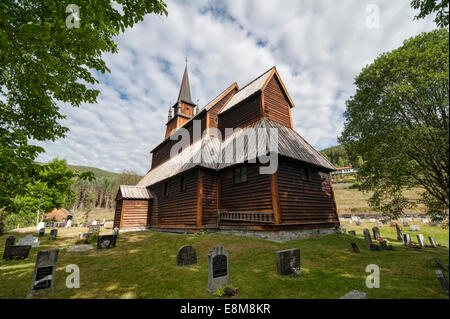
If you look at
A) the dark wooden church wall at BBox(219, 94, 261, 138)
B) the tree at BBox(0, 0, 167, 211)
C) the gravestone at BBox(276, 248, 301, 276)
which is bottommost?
the gravestone at BBox(276, 248, 301, 276)

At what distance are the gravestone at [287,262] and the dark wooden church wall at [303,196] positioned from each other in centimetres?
476

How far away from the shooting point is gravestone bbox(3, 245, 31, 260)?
30.6 ft

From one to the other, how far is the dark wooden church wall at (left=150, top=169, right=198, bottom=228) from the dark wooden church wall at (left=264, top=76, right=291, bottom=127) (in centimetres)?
817

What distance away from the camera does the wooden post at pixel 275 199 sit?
11117 millimetres

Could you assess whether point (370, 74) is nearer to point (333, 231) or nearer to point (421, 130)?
point (421, 130)

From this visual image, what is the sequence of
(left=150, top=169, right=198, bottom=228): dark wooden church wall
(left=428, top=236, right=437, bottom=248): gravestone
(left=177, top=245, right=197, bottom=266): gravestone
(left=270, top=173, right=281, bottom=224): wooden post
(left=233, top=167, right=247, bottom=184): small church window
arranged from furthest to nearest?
(left=150, top=169, right=198, bottom=228): dark wooden church wall, (left=233, top=167, right=247, bottom=184): small church window, (left=270, top=173, right=281, bottom=224): wooden post, (left=428, top=236, right=437, bottom=248): gravestone, (left=177, top=245, right=197, bottom=266): gravestone

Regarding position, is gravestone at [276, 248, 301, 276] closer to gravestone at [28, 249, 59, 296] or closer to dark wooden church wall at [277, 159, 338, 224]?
dark wooden church wall at [277, 159, 338, 224]

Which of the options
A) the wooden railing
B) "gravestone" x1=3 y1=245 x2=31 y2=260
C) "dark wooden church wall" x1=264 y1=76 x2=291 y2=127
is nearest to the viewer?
"gravestone" x1=3 y1=245 x2=31 y2=260

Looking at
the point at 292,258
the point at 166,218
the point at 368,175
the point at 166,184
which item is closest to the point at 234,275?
the point at 292,258

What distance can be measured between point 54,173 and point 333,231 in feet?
55.3

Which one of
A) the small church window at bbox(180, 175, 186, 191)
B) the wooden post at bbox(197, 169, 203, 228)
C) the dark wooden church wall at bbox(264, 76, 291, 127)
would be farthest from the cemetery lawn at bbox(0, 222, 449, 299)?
the dark wooden church wall at bbox(264, 76, 291, 127)

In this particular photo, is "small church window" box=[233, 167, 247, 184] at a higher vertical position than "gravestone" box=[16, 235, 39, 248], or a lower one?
higher

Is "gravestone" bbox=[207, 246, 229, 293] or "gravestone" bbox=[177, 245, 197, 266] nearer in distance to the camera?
"gravestone" bbox=[207, 246, 229, 293]

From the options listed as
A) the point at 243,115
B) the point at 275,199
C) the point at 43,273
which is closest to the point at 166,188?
the point at 243,115
